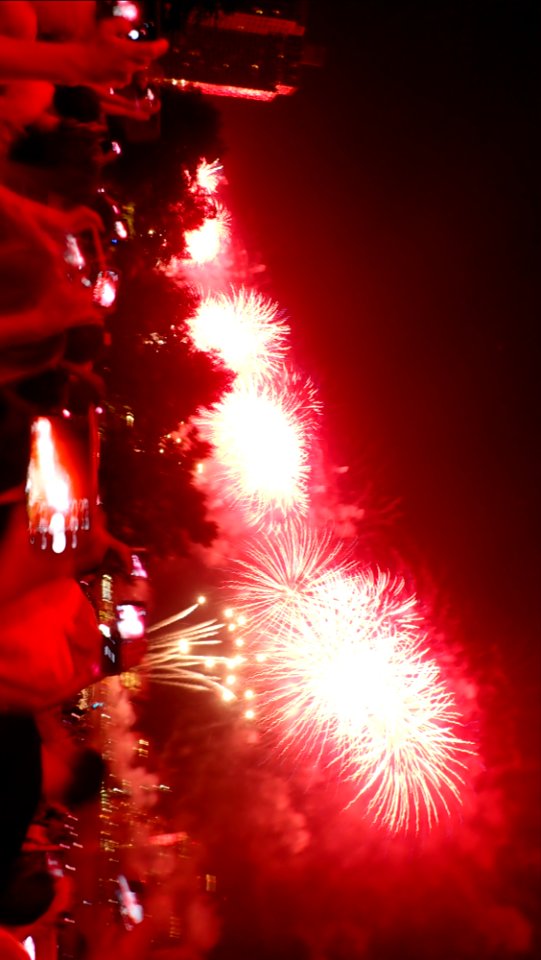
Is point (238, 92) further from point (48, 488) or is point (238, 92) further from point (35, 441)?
point (48, 488)

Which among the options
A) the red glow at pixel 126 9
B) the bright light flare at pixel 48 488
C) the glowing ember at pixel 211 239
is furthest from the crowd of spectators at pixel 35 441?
the glowing ember at pixel 211 239

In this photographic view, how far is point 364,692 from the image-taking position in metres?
9.36

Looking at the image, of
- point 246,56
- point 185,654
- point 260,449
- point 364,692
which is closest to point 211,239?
point 260,449

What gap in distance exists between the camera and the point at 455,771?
10.1m

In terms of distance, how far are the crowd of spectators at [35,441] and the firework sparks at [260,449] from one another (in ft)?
20.5

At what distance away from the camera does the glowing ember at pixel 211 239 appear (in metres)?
11.5

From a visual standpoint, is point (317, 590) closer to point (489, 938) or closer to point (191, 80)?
point (489, 938)

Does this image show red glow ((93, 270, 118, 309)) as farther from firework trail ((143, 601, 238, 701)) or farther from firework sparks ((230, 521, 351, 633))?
firework sparks ((230, 521, 351, 633))

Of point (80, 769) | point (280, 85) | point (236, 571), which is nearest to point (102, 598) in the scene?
point (236, 571)

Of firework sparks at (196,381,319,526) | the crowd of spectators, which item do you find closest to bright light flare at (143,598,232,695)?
firework sparks at (196,381,319,526)

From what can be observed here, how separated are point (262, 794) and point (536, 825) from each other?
378 centimetres

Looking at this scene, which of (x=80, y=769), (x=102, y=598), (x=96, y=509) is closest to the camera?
(x=96, y=509)

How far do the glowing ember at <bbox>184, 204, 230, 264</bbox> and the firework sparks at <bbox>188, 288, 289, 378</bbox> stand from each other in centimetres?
61

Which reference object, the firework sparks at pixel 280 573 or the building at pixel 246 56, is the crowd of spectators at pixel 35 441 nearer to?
the firework sparks at pixel 280 573
